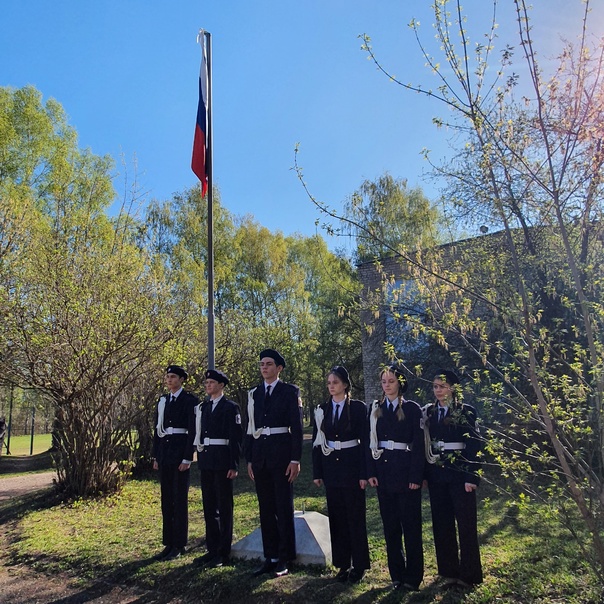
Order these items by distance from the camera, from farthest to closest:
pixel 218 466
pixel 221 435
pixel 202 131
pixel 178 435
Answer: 1. pixel 202 131
2. pixel 178 435
3. pixel 221 435
4. pixel 218 466

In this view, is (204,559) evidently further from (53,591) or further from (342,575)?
(342,575)

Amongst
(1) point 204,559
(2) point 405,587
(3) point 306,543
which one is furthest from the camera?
(1) point 204,559

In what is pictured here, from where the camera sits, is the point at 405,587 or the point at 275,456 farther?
the point at 275,456

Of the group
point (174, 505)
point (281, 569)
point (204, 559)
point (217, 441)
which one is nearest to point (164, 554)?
point (174, 505)

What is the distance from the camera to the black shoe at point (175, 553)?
5715mm

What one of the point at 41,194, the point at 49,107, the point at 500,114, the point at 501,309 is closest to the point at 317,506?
the point at 501,309

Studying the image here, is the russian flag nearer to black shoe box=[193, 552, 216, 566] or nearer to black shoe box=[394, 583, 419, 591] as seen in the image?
black shoe box=[193, 552, 216, 566]

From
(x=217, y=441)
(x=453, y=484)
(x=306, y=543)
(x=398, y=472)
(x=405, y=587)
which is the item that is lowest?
(x=405, y=587)

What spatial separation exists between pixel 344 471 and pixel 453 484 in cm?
94

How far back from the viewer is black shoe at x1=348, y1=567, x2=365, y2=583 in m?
4.65

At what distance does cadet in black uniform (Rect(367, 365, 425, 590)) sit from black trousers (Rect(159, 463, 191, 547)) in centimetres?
232

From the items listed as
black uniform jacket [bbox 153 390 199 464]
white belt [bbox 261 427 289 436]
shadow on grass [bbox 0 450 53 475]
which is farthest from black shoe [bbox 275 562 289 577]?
shadow on grass [bbox 0 450 53 475]

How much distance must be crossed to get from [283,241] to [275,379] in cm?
2227

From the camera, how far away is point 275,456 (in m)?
5.20
